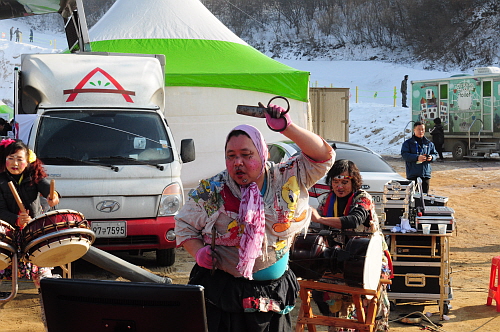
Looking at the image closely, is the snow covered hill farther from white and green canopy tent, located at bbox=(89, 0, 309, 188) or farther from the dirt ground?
white and green canopy tent, located at bbox=(89, 0, 309, 188)

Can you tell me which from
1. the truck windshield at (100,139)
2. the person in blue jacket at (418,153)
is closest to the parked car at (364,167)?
the person in blue jacket at (418,153)

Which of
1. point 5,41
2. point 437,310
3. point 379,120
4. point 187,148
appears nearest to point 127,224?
point 187,148

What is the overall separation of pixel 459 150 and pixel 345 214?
20405 mm

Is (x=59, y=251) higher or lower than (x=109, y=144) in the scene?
lower

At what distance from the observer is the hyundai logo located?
7.54 meters

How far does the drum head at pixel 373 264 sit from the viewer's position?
4344 millimetres

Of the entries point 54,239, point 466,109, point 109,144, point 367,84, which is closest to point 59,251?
point 54,239

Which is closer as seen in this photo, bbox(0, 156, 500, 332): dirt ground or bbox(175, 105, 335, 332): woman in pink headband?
bbox(175, 105, 335, 332): woman in pink headband

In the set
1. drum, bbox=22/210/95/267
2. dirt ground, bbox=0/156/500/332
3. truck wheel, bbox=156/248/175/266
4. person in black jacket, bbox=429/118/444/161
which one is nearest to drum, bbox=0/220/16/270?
drum, bbox=22/210/95/267

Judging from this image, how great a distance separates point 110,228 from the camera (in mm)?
7531

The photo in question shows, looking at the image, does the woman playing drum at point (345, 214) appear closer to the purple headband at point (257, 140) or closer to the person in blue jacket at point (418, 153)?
the purple headband at point (257, 140)

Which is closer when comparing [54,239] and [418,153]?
[54,239]

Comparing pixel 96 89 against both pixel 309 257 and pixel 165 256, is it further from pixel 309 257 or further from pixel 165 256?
pixel 309 257

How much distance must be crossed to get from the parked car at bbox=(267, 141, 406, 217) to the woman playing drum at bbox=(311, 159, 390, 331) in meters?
2.76
